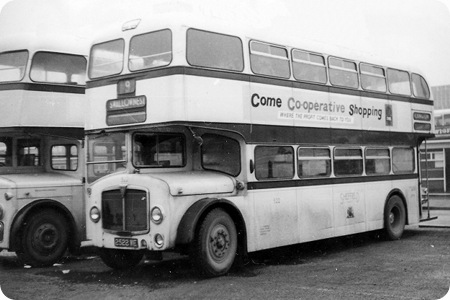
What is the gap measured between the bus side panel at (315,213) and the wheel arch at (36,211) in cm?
392

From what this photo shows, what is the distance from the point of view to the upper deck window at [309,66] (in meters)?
10.6

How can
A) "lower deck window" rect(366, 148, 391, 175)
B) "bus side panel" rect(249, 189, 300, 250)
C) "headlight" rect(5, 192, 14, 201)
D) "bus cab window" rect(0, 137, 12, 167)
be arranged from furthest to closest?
"lower deck window" rect(366, 148, 391, 175) → "bus cab window" rect(0, 137, 12, 167) → "headlight" rect(5, 192, 14, 201) → "bus side panel" rect(249, 189, 300, 250)

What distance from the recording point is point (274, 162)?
10.0 meters

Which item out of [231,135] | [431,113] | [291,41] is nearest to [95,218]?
[231,135]

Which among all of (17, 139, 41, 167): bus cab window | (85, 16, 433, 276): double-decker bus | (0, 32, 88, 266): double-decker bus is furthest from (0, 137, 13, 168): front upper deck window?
(85, 16, 433, 276): double-decker bus

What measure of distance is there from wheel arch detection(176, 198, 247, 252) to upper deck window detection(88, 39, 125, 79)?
7.83 ft

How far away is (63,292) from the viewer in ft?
25.8

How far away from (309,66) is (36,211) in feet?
17.4

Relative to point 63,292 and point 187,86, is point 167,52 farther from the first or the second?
point 63,292

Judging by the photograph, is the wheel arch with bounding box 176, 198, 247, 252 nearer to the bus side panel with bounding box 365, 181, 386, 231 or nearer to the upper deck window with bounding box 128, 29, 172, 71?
the upper deck window with bounding box 128, 29, 172, 71

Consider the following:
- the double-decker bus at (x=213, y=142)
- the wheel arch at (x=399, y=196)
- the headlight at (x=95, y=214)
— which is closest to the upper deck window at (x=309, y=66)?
the double-decker bus at (x=213, y=142)

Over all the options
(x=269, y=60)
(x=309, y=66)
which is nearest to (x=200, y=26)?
(x=269, y=60)

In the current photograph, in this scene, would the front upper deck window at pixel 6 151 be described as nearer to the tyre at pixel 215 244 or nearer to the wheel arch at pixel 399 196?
the tyre at pixel 215 244

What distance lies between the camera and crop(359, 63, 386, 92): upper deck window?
12320 mm
